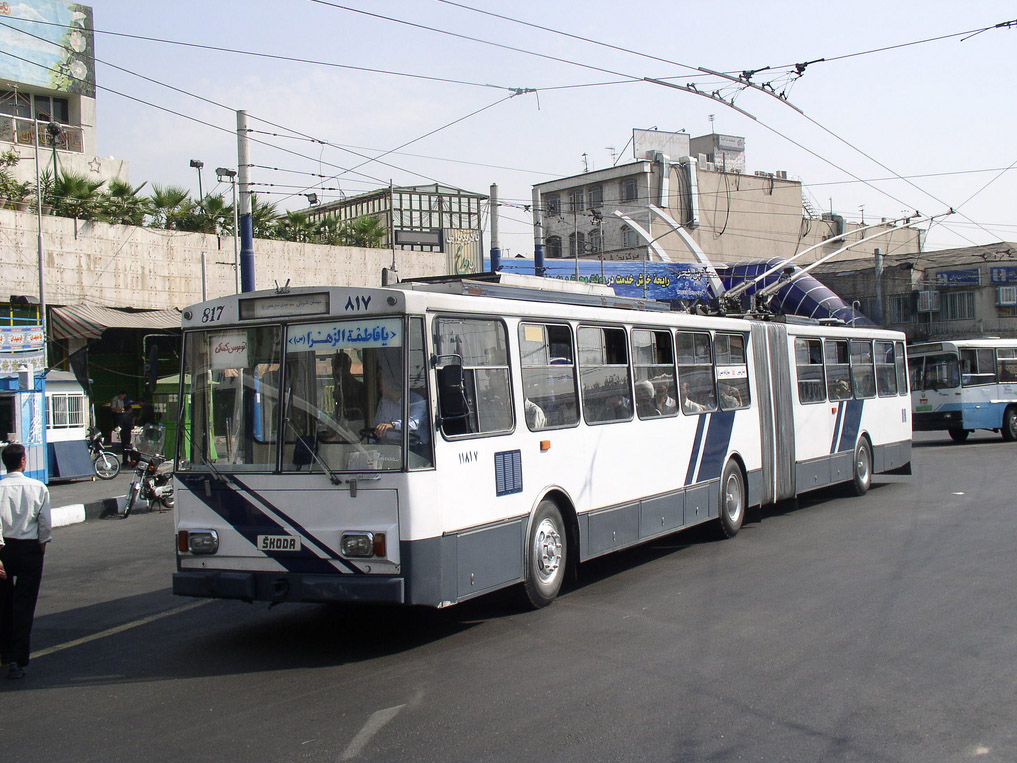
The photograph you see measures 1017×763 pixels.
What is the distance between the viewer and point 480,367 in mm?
7855

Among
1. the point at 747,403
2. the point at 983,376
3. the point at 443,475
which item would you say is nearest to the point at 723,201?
the point at 983,376

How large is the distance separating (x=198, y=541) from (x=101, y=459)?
15.3 meters

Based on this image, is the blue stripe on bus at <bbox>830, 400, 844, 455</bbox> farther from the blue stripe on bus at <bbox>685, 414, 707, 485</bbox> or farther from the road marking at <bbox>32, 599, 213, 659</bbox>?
the road marking at <bbox>32, 599, 213, 659</bbox>

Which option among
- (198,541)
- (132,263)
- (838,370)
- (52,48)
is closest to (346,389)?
(198,541)

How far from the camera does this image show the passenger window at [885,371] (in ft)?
56.1

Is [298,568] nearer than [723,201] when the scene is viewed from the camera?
Yes

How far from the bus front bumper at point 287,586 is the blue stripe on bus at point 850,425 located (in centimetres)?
1065

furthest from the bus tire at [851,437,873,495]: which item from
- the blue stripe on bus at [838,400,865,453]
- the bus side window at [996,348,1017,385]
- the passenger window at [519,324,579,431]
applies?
the bus side window at [996,348,1017,385]

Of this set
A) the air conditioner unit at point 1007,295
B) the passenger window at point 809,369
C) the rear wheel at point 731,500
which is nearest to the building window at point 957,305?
the air conditioner unit at point 1007,295

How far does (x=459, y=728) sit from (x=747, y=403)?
27.7ft

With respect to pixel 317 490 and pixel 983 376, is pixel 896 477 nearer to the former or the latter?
pixel 983 376

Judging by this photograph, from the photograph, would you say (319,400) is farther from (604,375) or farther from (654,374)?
(654,374)

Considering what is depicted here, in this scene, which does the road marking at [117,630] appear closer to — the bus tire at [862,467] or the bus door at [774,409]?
the bus door at [774,409]

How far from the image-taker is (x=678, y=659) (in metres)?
6.71
